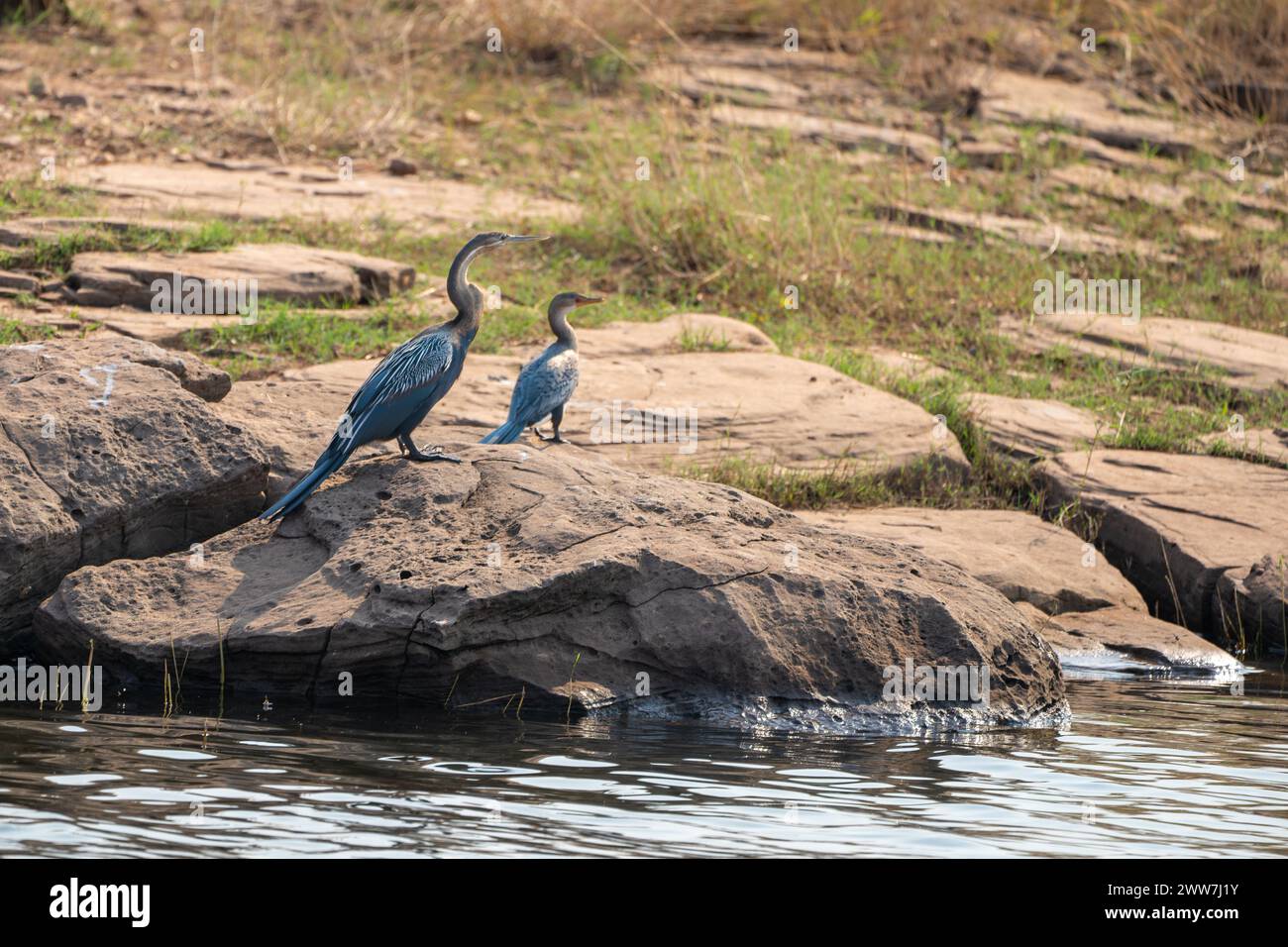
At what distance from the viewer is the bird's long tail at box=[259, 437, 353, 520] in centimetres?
570

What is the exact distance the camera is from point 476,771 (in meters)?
4.55

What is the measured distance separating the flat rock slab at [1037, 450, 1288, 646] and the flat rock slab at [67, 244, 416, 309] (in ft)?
13.2

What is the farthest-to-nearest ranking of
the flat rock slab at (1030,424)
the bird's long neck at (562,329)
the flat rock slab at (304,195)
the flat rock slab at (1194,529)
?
the flat rock slab at (304,195), the flat rock slab at (1030,424), the bird's long neck at (562,329), the flat rock slab at (1194,529)

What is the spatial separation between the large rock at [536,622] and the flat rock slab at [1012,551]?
1.43 metres

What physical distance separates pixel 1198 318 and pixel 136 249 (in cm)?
706

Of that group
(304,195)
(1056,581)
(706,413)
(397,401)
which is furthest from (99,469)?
(304,195)

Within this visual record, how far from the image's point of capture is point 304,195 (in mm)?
11086

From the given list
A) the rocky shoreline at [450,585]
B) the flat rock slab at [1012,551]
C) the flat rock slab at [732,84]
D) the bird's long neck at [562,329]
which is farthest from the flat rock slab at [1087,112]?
the rocky shoreline at [450,585]

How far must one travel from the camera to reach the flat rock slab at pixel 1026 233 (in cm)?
1187

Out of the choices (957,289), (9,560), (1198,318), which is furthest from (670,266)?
(9,560)
